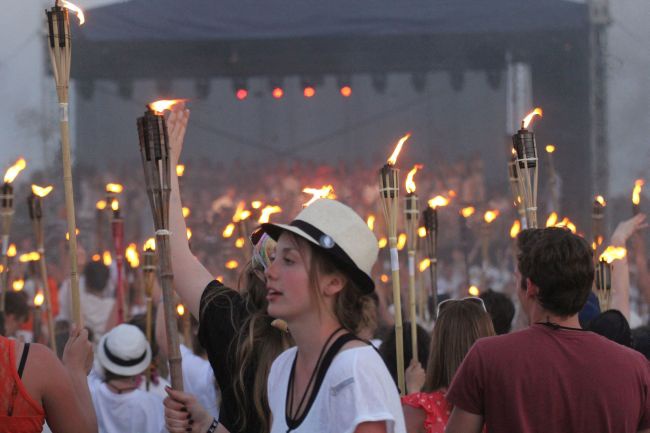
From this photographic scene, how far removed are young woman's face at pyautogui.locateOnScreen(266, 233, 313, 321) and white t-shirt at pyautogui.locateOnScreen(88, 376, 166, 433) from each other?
7.84ft

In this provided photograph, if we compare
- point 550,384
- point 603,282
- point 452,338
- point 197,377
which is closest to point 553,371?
point 550,384

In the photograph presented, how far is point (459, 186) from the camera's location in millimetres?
13016

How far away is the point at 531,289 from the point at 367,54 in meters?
10.3

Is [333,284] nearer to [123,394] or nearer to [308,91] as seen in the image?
[123,394]

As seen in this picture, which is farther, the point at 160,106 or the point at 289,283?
the point at 160,106

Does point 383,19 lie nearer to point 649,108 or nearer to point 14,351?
point 649,108

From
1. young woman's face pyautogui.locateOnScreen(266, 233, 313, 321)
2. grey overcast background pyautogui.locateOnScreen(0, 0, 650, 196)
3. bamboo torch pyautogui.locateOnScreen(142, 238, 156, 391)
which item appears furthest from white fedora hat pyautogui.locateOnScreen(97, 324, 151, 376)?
grey overcast background pyautogui.locateOnScreen(0, 0, 650, 196)

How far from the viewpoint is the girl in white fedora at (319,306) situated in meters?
2.47

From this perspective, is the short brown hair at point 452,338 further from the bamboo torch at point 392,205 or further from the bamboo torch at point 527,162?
the bamboo torch at point 392,205

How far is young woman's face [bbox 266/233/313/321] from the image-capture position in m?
2.58

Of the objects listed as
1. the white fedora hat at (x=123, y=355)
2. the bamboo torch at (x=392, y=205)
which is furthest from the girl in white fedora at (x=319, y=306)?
the white fedora hat at (x=123, y=355)

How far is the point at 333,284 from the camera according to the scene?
2621 millimetres

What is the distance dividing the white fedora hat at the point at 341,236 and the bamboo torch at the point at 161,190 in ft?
1.20

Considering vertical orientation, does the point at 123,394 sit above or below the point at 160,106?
below
